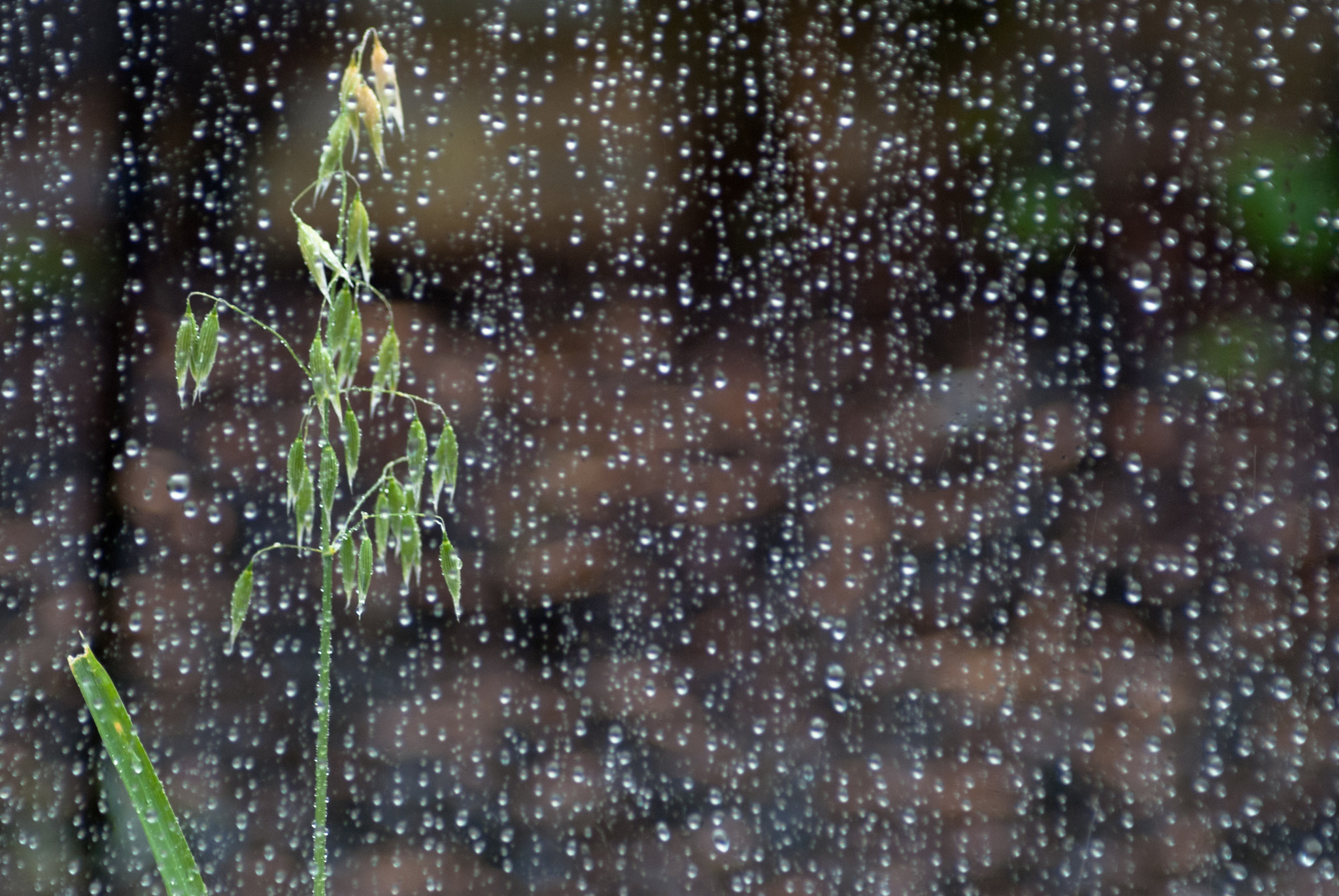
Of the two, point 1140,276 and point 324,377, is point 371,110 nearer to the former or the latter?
point 324,377

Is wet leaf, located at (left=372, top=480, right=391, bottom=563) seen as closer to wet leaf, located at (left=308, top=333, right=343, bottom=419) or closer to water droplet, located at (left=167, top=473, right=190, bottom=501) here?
wet leaf, located at (left=308, top=333, right=343, bottom=419)

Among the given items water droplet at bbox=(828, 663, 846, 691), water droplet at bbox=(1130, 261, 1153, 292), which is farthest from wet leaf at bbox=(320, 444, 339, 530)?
water droplet at bbox=(1130, 261, 1153, 292)

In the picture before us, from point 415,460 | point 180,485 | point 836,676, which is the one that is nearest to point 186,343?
point 415,460

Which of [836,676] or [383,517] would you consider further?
[836,676]

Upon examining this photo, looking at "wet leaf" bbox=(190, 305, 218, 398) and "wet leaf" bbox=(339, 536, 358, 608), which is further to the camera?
"wet leaf" bbox=(339, 536, 358, 608)

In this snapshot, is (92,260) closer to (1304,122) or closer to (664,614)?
(664,614)

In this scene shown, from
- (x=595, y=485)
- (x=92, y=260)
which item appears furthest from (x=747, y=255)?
(x=92, y=260)
